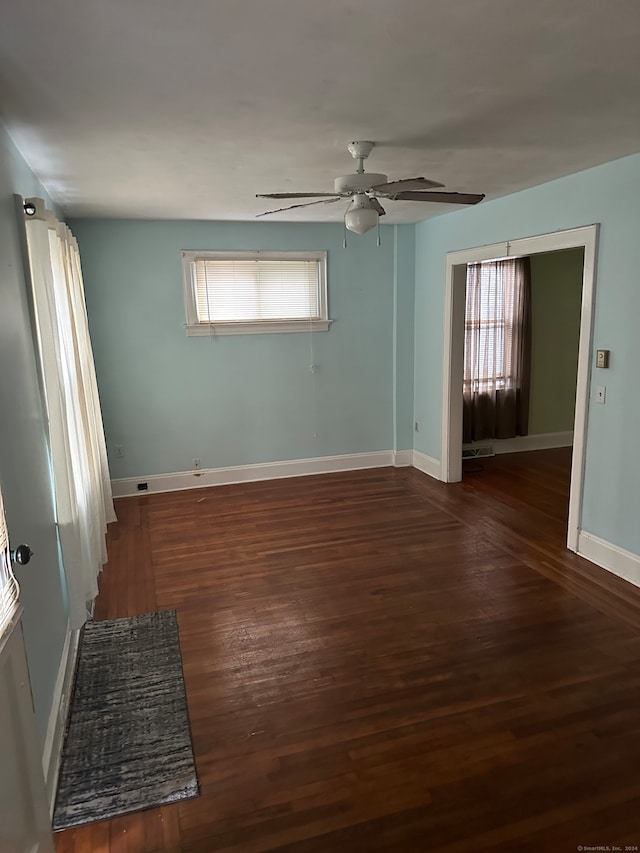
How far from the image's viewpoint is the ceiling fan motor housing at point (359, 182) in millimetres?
2725

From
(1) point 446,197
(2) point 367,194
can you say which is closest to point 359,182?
(2) point 367,194

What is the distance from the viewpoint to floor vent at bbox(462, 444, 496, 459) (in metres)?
6.48

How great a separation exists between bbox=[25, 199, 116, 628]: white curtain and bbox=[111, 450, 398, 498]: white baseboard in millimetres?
1382

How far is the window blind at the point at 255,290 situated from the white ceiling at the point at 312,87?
1819 millimetres

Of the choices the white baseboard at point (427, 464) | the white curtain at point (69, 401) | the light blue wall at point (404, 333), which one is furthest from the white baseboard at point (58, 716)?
the light blue wall at point (404, 333)

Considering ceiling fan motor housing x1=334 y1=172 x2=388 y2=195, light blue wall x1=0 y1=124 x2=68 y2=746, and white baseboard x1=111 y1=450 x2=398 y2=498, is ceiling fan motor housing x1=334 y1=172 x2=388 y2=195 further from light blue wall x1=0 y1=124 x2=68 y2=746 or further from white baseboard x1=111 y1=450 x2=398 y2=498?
white baseboard x1=111 y1=450 x2=398 y2=498

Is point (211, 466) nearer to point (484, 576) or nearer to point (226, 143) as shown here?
point (484, 576)

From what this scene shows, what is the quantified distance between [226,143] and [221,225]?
2604 mm

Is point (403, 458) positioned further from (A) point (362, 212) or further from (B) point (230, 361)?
(A) point (362, 212)

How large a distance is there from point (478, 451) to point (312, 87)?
506 cm

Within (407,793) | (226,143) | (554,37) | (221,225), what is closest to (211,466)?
(221,225)

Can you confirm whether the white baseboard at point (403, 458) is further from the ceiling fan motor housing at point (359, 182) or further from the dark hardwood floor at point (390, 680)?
the ceiling fan motor housing at point (359, 182)

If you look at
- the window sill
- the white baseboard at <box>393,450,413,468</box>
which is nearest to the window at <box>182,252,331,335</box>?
the window sill

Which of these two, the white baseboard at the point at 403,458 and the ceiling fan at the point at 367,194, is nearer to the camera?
the ceiling fan at the point at 367,194
